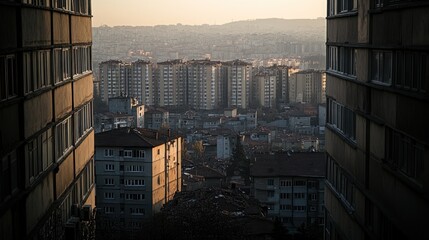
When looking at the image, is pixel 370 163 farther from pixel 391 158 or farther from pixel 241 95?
pixel 241 95

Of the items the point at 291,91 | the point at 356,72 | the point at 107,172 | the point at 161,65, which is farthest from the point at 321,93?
the point at 356,72

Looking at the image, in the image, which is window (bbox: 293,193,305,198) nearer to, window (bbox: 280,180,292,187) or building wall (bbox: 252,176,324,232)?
building wall (bbox: 252,176,324,232)

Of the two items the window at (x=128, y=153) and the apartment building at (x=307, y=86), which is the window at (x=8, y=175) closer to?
the window at (x=128, y=153)

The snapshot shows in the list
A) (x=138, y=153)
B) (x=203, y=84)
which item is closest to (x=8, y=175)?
(x=138, y=153)

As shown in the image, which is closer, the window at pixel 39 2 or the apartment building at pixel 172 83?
the window at pixel 39 2

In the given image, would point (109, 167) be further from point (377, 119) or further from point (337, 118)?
point (377, 119)

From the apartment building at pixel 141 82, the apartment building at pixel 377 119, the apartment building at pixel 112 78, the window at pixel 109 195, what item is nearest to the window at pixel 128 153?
the window at pixel 109 195

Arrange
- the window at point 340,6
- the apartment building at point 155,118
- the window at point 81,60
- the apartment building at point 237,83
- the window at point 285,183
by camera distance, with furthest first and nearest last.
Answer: the apartment building at point 237,83, the apartment building at point 155,118, the window at point 285,183, the window at point 81,60, the window at point 340,6
